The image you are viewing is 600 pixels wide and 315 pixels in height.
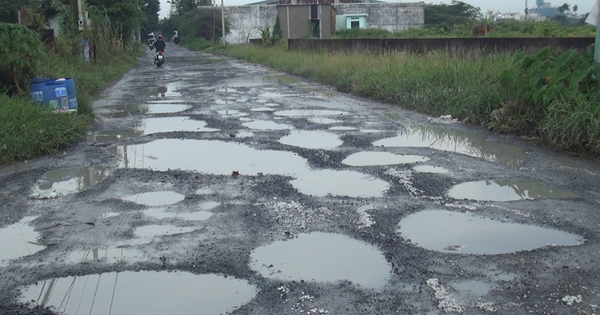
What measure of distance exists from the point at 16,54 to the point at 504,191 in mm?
7308

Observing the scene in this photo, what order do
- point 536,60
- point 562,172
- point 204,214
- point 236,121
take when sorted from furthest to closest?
point 236,121 < point 536,60 < point 562,172 < point 204,214

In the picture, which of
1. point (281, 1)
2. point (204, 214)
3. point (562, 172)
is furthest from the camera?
point (281, 1)

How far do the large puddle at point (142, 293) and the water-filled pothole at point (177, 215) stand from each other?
1038mm

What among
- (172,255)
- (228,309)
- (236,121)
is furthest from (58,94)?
(228,309)

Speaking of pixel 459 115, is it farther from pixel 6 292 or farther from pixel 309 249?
pixel 6 292

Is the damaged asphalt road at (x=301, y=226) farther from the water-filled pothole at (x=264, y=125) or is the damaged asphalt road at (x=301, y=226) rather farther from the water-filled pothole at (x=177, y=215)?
the water-filled pothole at (x=264, y=125)

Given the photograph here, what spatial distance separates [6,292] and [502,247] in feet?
10.4

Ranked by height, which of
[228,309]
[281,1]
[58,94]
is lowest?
[228,309]

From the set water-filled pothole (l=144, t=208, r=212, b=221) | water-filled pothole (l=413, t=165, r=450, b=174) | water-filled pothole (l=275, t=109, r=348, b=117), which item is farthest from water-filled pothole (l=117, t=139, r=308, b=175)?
water-filled pothole (l=275, t=109, r=348, b=117)

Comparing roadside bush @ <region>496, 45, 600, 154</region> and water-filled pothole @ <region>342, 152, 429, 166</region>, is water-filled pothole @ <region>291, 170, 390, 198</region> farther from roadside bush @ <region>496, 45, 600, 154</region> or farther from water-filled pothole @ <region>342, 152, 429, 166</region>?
A: roadside bush @ <region>496, 45, 600, 154</region>

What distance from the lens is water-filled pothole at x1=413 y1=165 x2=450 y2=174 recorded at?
6.12 meters

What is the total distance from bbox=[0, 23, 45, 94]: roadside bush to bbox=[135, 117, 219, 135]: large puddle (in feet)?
6.33

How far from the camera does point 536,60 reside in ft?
27.4

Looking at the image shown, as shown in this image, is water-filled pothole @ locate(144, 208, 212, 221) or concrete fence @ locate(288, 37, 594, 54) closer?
water-filled pothole @ locate(144, 208, 212, 221)
